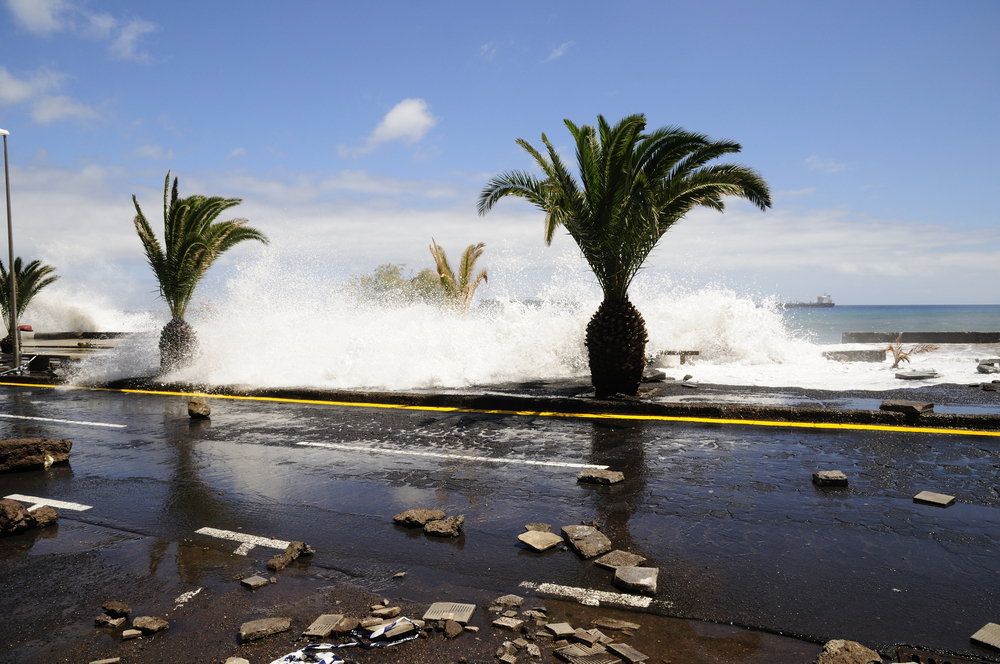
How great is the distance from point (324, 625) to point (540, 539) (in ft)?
5.15

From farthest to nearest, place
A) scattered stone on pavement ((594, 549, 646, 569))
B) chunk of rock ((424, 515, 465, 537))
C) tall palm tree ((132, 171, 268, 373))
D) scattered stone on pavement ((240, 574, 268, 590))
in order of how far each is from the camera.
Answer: tall palm tree ((132, 171, 268, 373)), chunk of rock ((424, 515, 465, 537)), scattered stone on pavement ((594, 549, 646, 569)), scattered stone on pavement ((240, 574, 268, 590))

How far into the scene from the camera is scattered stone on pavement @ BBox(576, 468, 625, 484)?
18.0 feet

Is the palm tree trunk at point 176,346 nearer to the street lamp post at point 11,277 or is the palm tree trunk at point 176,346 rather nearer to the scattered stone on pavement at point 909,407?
the street lamp post at point 11,277


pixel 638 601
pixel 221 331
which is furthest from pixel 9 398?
pixel 638 601

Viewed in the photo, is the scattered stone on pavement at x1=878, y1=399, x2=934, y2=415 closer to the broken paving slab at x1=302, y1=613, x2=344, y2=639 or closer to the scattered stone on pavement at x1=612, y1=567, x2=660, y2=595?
the scattered stone on pavement at x1=612, y1=567, x2=660, y2=595

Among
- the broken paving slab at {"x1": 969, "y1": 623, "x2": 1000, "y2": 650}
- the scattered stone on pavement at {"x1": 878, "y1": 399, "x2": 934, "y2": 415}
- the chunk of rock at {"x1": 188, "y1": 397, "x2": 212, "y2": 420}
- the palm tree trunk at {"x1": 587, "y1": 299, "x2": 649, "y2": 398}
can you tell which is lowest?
the broken paving slab at {"x1": 969, "y1": 623, "x2": 1000, "y2": 650}

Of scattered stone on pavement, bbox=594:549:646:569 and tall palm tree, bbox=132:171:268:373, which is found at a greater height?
tall palm tree, bbox=132:171:268:373

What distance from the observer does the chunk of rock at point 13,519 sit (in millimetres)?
4555

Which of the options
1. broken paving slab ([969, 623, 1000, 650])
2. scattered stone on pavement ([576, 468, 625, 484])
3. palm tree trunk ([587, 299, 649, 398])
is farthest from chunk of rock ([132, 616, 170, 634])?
palm tree trunk ([587, 299, 649, 398])

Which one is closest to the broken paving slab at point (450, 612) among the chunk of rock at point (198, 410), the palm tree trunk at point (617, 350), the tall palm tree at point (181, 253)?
the palm tree trunk at point (617, 350)

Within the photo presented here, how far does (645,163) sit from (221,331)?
39.2 feet

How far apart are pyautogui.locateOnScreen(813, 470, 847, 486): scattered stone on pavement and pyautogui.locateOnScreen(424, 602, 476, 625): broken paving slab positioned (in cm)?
359

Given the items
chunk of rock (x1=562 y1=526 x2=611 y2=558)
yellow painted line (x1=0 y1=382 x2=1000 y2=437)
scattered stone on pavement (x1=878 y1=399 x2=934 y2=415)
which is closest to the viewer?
chunk of rock (x1=562 y1=526 x2=611 y2=558)

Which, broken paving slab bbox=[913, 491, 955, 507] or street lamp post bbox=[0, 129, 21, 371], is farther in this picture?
street lamp post bbox=[0, 129, 21, 371]
